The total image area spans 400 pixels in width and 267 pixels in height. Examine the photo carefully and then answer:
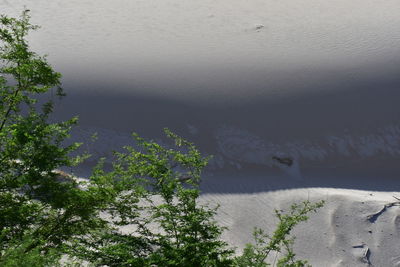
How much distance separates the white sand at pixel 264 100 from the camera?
568 inches

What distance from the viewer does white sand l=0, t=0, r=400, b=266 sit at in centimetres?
1443

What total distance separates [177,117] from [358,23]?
14.2 meters

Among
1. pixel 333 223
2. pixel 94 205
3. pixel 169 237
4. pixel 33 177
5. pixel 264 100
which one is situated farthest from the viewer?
pixel 264 100

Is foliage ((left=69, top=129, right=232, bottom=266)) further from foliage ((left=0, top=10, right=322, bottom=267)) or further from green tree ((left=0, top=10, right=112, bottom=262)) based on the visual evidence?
green tree ((left=0, top=10, right=112, bottom=262))

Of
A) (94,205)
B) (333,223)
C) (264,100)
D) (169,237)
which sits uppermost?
(264,100)

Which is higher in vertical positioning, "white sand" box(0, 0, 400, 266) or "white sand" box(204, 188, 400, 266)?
"white sand" box(0, 0, 400, 266)

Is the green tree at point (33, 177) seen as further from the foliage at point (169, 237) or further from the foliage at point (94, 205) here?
the foliage at point (169, 237)

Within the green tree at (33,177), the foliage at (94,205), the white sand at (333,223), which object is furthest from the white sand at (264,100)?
the green tree at (33,177)

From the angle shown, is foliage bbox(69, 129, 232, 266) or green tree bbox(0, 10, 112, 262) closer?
foliage bbox(69, 129, 232, 266)

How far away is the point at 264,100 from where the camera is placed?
1945cm

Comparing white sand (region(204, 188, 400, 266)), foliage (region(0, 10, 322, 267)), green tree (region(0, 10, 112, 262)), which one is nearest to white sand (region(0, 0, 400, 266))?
white sand (region(204, 188, 400, 266))

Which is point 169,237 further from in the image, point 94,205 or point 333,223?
point 333,223

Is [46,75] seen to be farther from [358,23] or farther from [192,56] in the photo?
[358,23]

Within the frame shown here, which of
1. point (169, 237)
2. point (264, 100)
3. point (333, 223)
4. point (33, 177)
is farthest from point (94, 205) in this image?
point (264, 100)
